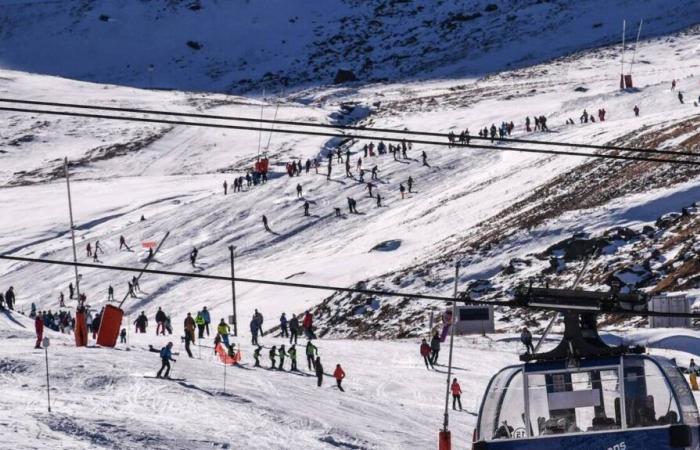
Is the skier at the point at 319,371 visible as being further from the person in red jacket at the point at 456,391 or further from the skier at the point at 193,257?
the skier at the point at 193,257

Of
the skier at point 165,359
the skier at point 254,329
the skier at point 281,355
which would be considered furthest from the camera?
the skier at point 254,329

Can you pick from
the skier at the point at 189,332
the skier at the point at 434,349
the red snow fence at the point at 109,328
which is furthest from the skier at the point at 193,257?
the skier at the point at 434,349

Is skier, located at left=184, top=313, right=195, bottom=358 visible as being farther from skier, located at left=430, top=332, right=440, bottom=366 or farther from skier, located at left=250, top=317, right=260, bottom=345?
skier, located at left=430, top=332, right=440, bottom=366

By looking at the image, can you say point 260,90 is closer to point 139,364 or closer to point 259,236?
point 259,236

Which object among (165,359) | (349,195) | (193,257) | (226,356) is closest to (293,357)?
(226,356)

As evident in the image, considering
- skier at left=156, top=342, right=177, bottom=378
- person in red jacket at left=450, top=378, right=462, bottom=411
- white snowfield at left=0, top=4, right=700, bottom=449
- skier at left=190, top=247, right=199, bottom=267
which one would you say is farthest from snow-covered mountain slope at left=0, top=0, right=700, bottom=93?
skier at left=156, top=342, right=177, bottom=378

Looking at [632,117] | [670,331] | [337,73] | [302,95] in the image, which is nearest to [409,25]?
[337,73]

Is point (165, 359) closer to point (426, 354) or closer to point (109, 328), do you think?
point (109, 328)
